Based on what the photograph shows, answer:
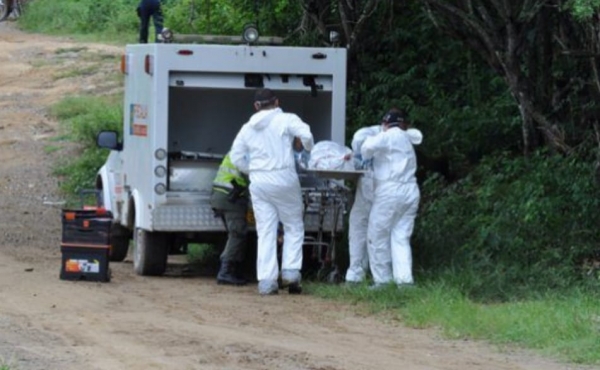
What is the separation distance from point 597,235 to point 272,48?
3659mm

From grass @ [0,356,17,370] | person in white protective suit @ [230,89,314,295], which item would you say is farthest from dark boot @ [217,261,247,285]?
grass @ [0,356,17,370]

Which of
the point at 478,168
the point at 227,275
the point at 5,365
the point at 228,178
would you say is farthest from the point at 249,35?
the point at 5,365

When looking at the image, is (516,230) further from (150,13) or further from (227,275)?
(150,13)

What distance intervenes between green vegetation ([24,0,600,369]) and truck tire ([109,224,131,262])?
83cm

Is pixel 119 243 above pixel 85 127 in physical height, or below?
below

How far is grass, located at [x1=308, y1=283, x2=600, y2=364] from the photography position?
32.5 feet

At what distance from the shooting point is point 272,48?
44.9 feet

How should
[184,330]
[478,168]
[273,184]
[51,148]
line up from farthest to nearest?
[51,148], [478,168], [273,184], [184,330]

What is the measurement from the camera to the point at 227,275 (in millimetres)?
13656

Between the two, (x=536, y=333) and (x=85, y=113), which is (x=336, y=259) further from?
(x=85, y=113)

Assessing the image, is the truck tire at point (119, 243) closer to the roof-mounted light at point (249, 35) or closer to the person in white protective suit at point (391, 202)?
the roof-mounted light at point (249, 35)

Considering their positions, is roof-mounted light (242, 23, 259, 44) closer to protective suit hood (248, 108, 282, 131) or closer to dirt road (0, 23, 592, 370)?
protective suit hood (248, 108, 282, 131)

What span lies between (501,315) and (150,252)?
4381 mm

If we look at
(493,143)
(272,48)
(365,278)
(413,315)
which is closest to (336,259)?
(365,278)
